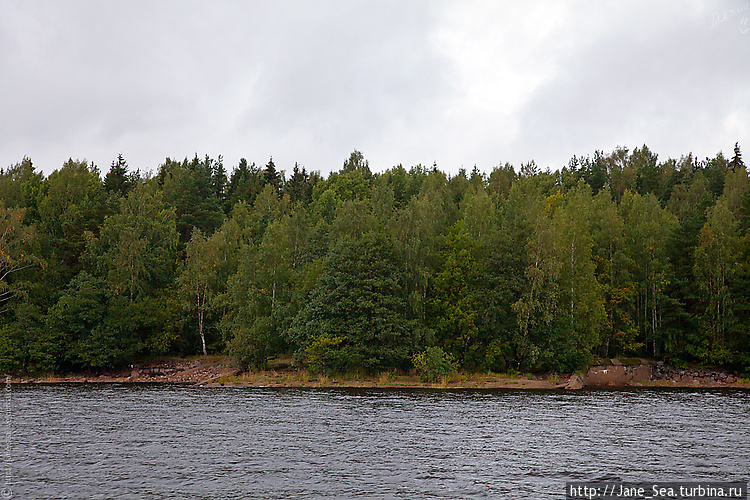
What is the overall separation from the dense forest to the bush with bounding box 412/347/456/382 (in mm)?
346

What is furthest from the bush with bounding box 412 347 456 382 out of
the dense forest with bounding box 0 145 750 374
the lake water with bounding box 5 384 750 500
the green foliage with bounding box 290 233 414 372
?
the lake water with bounding box 5 384 750 500

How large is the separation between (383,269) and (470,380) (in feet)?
51.1

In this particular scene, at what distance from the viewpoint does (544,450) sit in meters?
32.4

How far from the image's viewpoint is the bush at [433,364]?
67688 millimetres

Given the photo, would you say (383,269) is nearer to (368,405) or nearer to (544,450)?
(368,405)

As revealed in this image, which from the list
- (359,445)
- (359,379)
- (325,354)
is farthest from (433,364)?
(359,445)

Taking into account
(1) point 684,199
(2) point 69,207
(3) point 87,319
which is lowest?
(3) point 87,319

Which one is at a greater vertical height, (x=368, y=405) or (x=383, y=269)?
(x=383, y=269)

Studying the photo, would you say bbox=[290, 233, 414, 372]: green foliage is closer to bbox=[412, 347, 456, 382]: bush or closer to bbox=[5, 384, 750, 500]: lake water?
bbox=[412, 347, 456, 382]: bush

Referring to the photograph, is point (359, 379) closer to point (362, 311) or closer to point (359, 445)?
point (362, 311)

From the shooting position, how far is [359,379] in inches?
2731

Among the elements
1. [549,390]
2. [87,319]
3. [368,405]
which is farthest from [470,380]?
[87,319]

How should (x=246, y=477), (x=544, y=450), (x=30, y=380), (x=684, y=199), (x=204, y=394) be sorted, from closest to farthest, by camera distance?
(x=246, y=477) → (x=544, y=450) → (x=204, y=394) → (x=30, y=380) → (x=684, y=199)

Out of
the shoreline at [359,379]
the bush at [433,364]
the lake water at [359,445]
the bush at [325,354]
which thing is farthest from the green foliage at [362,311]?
the lake water at [359,445]
